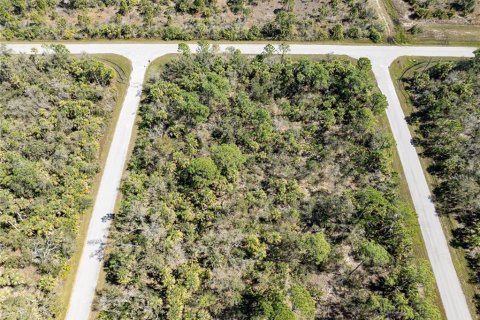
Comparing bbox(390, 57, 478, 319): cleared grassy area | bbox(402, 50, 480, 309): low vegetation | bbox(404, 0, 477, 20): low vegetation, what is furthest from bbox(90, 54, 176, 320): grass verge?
bbox(404, 0, 477, 20): low vegetation

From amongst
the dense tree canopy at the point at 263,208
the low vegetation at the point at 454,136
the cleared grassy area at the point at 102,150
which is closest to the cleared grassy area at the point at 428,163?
the low vegetation at the point at 454,136

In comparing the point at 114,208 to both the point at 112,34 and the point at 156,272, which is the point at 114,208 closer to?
the point at 156,272

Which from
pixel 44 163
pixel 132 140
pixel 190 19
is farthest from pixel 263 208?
pixel 190 19

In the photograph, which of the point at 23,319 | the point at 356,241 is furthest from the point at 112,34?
the point at 356,241

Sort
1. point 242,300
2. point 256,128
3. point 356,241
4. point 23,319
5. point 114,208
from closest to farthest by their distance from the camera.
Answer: point 23,319, point 242,300, point 356,241, point 114,208, point 256,128

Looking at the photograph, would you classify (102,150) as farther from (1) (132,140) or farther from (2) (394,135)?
(2) (394,135)

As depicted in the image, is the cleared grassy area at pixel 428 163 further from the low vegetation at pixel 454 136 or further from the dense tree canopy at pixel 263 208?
the dense tree canopy at pixel 263 208
